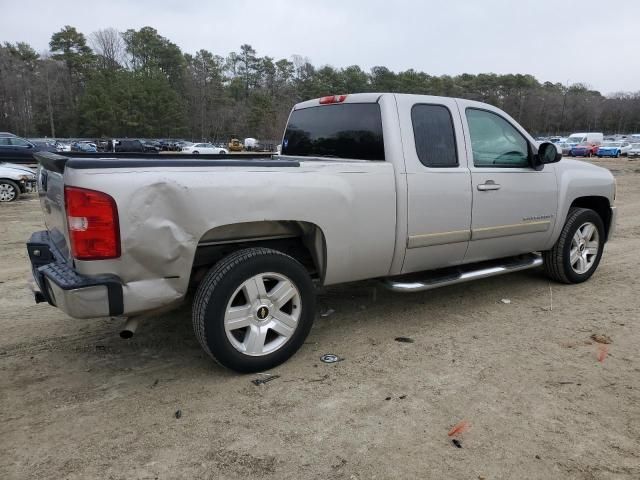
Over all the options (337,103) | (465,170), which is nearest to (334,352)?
(465,170)

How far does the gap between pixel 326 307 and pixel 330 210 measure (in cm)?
155

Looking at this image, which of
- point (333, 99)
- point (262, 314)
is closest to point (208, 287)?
point (262, 314)

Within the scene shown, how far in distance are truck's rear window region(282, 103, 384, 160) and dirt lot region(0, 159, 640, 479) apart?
1497 millimetres

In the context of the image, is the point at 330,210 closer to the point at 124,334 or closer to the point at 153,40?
the point at 124,334

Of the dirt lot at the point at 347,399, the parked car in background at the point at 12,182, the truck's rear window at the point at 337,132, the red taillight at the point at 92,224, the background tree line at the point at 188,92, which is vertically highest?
the background tree line at the point at 188,92

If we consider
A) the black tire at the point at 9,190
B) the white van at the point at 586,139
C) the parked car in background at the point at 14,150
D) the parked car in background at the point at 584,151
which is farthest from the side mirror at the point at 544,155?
the white van at the point at 586,139

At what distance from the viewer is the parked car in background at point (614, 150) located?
41.4 m

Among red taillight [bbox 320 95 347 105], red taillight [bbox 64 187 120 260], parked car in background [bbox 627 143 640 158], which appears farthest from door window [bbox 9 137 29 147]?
parked car in background [bbox 627 143 640 158]

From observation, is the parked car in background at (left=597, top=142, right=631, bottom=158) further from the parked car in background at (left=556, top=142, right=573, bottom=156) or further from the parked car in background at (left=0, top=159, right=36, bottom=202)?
the parked car in background at (left=0, top=159, right=36, bottom=202)

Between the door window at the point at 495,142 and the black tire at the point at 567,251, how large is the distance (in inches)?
38.5

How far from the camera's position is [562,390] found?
320 centimetres

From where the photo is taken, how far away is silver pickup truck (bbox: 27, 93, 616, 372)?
283 cm

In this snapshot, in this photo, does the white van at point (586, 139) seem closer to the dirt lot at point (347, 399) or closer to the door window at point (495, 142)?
the door window at point (495, 142)

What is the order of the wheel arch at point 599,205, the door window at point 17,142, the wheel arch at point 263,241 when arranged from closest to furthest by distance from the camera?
the wheel arch at point 263,241 < the wheel arch at point 599,205 < the door window at point 17,142
